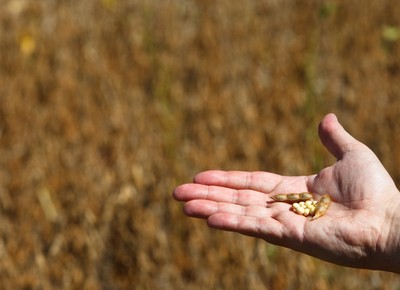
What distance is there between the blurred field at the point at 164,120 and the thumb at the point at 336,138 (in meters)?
0.70

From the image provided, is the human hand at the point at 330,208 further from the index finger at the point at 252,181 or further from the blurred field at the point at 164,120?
the blurred field at the point at 164,120

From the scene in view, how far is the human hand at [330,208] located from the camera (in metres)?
1.83

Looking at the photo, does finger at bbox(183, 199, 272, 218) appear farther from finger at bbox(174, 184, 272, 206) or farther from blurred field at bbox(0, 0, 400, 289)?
blurred field at bbox(0, 0, 400, 289)

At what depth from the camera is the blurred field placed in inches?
109

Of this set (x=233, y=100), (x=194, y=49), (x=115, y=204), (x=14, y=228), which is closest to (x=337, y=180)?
(x=115, y=204)

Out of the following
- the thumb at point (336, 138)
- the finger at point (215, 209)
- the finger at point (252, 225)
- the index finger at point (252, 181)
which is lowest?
the finger at point (252, 225)

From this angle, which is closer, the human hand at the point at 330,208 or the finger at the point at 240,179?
the human hand at the point at 330,208

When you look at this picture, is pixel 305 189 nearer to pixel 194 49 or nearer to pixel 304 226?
pixel 304 226

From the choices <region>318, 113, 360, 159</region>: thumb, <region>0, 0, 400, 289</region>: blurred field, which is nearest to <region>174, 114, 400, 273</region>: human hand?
<region>318, 113, 360, 159</region>: thumb

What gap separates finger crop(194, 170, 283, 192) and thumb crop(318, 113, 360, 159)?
166 millimetres

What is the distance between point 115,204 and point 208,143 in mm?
542

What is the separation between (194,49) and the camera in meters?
4.05

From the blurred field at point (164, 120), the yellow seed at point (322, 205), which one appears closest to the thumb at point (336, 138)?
the yellow seed at point (322, 205)

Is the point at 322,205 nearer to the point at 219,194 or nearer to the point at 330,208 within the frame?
the point at 330,208
